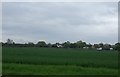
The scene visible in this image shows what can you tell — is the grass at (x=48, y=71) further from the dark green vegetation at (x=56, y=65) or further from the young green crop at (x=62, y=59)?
the young green crop at (x=62, y=59)

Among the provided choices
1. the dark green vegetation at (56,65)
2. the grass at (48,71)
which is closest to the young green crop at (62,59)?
the dark green vegetation at (56,65)

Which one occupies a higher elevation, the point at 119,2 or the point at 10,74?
the point at 119,2

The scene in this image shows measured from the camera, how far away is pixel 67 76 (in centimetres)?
1794

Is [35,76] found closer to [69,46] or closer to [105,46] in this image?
[105,46]

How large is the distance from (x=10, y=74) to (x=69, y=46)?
104162 millimetres

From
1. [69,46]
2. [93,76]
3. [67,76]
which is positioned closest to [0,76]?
[67,76]

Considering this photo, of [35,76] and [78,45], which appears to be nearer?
[35,76]

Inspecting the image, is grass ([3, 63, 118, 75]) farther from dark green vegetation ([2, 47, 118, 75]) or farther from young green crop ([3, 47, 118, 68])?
young green crop ([3, 47, 118, 68])

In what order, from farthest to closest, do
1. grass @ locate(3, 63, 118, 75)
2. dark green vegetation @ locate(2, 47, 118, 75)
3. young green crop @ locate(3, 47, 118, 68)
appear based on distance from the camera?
1. young green crop @ locate(3, 47, 118, 68)
2. dark green vegetation @ locate(2, 47, 118, 75)
3. grass @ locate(3, 63, 118, 75)

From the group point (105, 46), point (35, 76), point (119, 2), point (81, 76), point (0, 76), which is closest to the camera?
point (0, 76)

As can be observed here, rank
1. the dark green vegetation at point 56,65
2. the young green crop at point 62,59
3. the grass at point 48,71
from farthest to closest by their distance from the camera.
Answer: the young green crop at point 62,59 < the dark green vegetation at point 56,65 < the grass at point 48,71

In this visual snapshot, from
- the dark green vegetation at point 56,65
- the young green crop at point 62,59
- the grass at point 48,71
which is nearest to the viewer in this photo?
the grass at point 48,71

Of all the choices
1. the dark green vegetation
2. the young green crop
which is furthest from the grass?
the young green crop

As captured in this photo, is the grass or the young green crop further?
the young green crop
